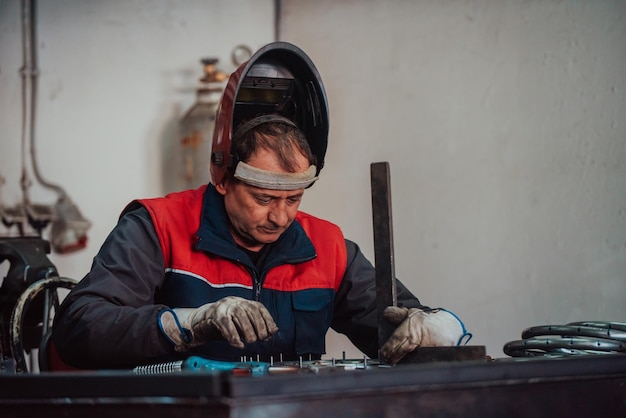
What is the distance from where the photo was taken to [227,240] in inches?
101

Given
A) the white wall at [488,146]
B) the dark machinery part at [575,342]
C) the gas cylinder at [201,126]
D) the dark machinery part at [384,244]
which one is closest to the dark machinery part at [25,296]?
the dark machinery part at [384,244]

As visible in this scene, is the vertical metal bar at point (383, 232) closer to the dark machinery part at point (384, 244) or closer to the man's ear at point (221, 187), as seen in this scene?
the dark machinery part at point (384, 244)

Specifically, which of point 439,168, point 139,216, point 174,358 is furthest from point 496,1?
point 174,358

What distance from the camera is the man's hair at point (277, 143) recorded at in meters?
2.54

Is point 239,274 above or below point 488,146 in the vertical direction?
below

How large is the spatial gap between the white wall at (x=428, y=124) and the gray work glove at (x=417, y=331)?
4.38 ft

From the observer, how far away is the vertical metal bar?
7.00 feet

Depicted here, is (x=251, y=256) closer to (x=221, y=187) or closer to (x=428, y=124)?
(x=221, y=187)

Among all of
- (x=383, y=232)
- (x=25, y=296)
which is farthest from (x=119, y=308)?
(x=383, y=232)

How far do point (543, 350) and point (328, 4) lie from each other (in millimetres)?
2339

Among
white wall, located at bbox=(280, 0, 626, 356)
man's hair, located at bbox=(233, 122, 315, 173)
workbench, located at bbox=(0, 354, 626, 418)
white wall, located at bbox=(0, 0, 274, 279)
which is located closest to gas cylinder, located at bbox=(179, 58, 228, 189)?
white wall, located at bbox=(0, 0, 274, 279)

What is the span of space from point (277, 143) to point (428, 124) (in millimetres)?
1443

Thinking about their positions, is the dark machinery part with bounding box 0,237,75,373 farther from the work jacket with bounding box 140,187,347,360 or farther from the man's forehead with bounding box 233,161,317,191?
the man's forehead with bounding box 233,161,317,191

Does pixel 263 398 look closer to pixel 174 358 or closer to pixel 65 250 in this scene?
pixel 174 358
